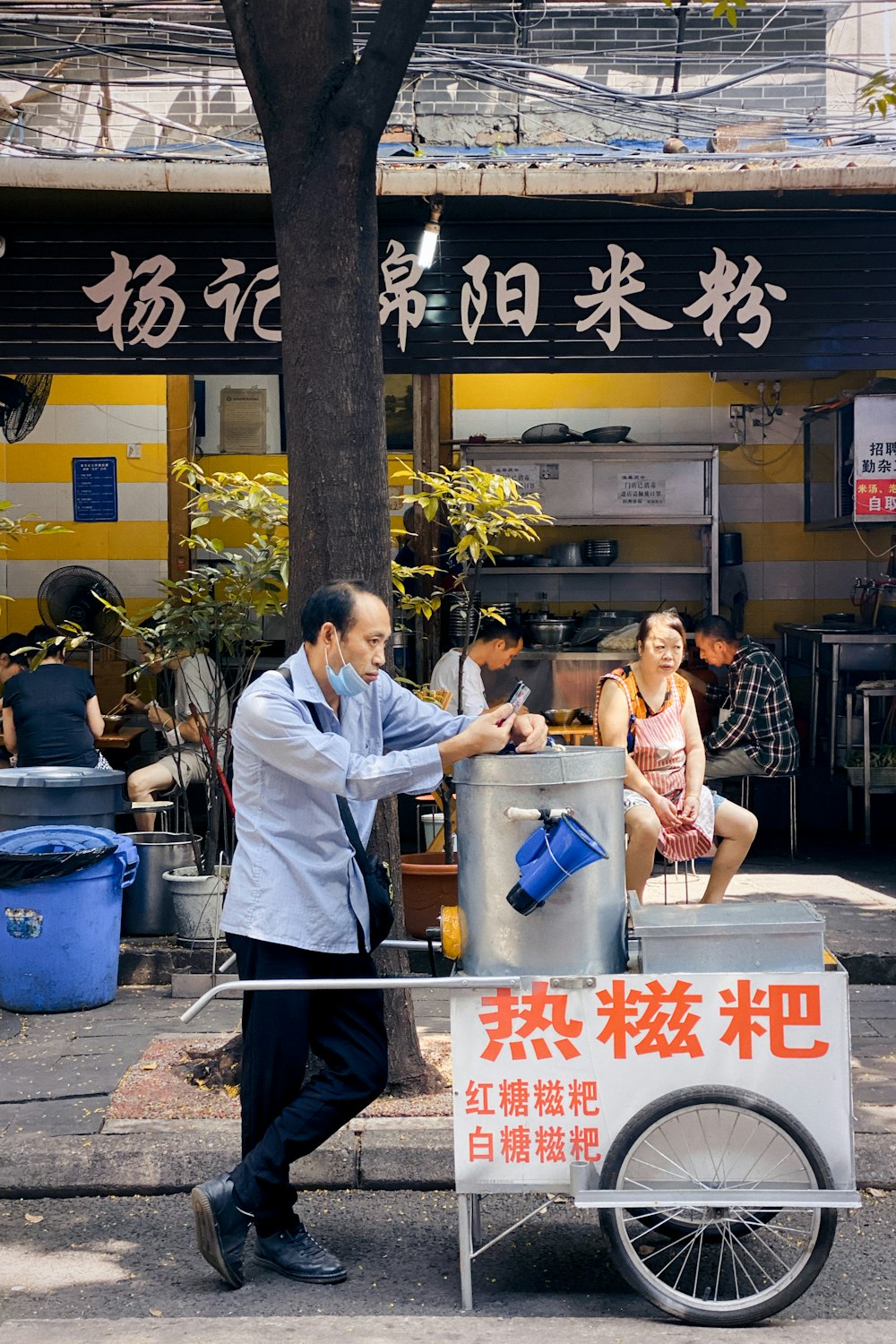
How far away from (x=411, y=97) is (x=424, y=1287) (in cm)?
825

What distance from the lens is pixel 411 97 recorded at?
9.62 metres

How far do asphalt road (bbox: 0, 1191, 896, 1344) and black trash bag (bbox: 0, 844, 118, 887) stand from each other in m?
2.03

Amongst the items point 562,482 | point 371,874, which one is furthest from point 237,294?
point 371,874

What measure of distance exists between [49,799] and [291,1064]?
12.4 feet

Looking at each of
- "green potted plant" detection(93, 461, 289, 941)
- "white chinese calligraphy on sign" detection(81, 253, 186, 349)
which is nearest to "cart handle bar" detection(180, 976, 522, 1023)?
"green potted plant" detection(93, 461, 289, 941)

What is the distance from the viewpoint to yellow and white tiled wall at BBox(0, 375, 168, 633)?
37.3 feet

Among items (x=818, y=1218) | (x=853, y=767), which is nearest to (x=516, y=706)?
(x=818, y=1218)

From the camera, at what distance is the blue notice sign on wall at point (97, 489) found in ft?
37.3

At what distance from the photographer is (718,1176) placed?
3.57 meters

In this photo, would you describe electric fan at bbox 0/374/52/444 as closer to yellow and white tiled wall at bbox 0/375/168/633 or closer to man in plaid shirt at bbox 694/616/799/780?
yellow and white tiled wall at bbox 0/375/168/633

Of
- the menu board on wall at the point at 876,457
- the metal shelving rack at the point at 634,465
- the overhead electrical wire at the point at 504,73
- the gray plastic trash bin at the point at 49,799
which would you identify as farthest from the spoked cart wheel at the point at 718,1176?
the metal shelving rack at the point at 634,465

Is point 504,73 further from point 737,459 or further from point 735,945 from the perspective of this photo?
point 735,945

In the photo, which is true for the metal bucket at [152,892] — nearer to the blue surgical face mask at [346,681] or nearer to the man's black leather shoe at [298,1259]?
the man's black leather shoe at [298,1259]

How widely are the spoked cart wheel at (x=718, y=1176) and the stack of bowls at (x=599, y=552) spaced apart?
313 inches
